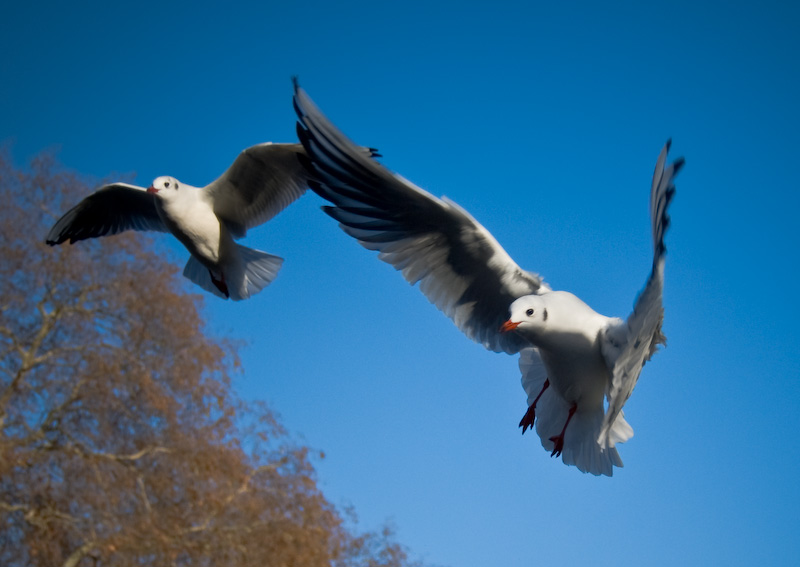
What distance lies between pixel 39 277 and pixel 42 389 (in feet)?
4.54

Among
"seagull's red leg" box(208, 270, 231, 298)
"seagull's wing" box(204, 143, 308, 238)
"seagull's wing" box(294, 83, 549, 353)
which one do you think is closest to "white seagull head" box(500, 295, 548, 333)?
"seagull's wing" box(294, 83, 549, 353)

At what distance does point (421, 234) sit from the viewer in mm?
2887

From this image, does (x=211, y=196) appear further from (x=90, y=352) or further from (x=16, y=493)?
(x=90, y=352)

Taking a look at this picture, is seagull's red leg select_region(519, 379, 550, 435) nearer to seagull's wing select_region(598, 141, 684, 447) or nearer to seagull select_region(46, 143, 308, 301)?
seagull's wing select_region(598, 141, 684, 447)

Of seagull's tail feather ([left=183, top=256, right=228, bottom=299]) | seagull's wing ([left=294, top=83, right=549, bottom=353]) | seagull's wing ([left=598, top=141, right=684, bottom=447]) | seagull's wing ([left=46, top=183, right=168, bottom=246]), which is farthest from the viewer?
seagull's wing ([left=46, top=183, right=168, bottom=246])

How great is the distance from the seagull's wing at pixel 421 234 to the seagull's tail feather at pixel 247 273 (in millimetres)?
968

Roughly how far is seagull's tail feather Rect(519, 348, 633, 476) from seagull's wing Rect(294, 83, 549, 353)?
283 millimetres

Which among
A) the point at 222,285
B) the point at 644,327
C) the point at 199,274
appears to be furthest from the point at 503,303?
the point at 199,274

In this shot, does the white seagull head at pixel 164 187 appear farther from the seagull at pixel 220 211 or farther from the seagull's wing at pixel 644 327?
the seagull's wing at pixel 644 327

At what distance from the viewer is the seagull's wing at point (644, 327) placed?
1.94m

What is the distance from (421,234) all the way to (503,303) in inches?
13.8

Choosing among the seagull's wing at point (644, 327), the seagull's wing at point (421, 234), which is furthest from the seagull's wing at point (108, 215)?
the seagull's wing at point (644, 327)

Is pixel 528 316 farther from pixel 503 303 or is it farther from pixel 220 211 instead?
pixel 220 211

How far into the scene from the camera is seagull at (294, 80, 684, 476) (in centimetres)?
240
